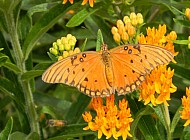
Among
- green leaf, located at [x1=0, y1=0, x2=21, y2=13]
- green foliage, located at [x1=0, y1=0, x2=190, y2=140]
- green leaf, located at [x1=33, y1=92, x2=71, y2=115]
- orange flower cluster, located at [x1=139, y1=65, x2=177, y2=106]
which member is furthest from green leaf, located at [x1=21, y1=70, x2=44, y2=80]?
green leaf, located at [x1=33, y1=92, x2=71, y2=115]

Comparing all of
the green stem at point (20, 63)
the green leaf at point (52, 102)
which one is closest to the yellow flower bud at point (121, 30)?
the green stem at point (20, 63)

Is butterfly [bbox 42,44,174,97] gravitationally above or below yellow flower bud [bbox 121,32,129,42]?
below

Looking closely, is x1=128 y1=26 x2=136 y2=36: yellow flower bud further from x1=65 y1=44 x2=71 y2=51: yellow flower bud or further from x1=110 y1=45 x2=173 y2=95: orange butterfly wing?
x1=65 y1=44 x2=71 y2=51: yellow flower bud

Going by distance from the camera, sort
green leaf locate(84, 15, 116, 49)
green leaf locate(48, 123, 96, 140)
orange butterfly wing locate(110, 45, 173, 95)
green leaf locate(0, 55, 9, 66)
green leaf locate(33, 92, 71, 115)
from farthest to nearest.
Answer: green leaf locate(33, 92, 71, 115)
green leaf locate(84, 15, 116, 49)
green leaf locate(48, 123, 96, 140)
green leaf locate(0, 55, 9, 66)
orange butterfly wing locate(110, 45, 173, 95)

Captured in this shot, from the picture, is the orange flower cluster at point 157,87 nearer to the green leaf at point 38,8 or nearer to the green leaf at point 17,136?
the green leaf at point 17,136

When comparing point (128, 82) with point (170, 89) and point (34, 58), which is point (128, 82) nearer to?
point (170, 89)

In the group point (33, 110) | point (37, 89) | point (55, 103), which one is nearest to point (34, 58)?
point (37, 89)
